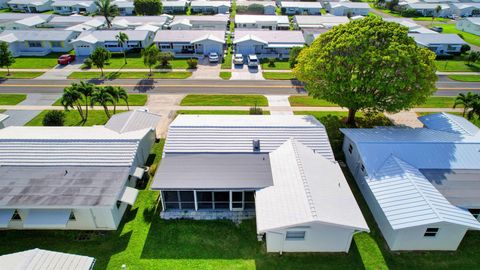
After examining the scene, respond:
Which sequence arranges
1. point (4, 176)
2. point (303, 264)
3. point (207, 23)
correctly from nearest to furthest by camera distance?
point (303, 264) → point (4, 176) → point (207, 23)

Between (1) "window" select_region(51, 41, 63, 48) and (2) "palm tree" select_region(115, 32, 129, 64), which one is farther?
(1) "window" select_region(51, 41, 63, 48)

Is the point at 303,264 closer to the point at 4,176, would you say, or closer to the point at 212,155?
the point at 212,155

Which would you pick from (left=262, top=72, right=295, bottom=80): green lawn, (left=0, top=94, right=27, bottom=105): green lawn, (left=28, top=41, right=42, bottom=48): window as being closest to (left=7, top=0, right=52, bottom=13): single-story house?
(left=28, top=41, right=42, bottom=48): window

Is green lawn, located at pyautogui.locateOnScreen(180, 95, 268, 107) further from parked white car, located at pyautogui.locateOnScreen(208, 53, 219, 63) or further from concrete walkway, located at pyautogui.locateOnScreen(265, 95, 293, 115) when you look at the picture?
parked white car, located at pyautogui.locateOnScreen(208, 53, 219, 63)

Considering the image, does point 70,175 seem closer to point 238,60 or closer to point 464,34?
point 238,60

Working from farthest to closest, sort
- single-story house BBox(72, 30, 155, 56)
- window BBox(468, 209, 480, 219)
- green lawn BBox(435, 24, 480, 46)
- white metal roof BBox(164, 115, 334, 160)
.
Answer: green lawn BBox(435, 24, 480, 46)
single-story house BBox(72, 30, 155, 56)
white metal roof BBox(164, 115, 334, 160)
window BBox(468, 209, 480, 219)

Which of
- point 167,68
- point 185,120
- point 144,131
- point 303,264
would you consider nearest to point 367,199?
point 303,264
